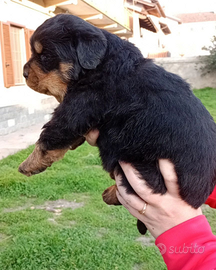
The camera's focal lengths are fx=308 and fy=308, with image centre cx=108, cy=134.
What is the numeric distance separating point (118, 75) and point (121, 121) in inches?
10.4

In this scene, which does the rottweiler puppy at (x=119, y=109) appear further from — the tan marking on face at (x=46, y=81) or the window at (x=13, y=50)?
the window at (x=13, y=50)

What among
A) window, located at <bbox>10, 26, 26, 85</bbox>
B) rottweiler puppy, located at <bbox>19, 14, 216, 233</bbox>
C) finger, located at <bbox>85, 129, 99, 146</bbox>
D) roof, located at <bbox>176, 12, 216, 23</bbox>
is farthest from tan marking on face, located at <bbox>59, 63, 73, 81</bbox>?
roof, located at <bbox>176, 12, 216, 23</bbox>

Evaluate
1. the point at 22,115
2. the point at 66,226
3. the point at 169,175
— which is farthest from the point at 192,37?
the point at 169,175

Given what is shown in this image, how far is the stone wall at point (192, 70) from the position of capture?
18000 millimetres

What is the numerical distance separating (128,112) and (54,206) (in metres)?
2.82

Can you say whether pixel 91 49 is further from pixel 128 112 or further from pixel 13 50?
pixel 13 50

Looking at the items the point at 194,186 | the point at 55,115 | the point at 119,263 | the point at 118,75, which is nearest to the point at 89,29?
the point at 118,75

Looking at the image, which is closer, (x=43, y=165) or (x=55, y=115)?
(x=55, y=115)

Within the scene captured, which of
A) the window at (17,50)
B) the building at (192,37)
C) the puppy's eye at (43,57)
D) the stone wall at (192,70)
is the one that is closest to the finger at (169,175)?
the puppy's eye at (43,57)

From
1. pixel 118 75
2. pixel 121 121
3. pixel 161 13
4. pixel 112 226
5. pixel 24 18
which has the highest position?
pixel 161 13

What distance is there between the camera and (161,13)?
73.4 ft

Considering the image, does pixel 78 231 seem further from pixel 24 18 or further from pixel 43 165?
pixel 24 18

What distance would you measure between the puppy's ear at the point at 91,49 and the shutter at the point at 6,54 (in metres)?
6.52

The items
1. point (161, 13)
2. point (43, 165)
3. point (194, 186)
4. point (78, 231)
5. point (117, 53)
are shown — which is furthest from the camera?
point (161, 13)
